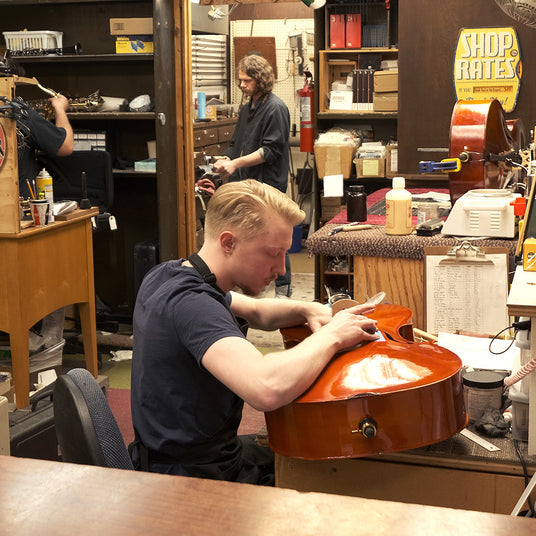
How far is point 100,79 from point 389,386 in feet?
14.9

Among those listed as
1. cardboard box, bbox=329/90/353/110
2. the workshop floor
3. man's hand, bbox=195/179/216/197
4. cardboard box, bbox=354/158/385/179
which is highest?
cardboard box, bbox=329/90/353/110

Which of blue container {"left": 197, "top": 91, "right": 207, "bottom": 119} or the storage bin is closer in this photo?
the storage bin

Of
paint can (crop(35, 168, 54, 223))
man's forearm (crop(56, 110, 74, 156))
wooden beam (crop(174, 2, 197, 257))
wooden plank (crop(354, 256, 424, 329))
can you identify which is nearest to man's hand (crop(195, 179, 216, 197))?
wooden beam (crop(174, 2, 197, 257))

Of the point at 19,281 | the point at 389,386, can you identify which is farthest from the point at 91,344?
the point at 389,386

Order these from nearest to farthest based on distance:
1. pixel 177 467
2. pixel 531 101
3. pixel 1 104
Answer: pixel 177 467, pixel 1 104, pixel 531 101

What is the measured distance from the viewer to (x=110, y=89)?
18.4 feet

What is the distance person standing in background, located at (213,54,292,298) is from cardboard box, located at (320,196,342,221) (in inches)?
15.8

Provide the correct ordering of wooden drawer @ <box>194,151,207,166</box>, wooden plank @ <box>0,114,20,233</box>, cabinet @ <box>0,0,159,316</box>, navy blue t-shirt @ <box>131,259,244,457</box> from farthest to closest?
1. wooden drawer @ <box>194,151,207,166</box>
2. cabinet @ <box>0,0,159,316</box>
3. wooden plank @ <box>0,114,20,233</box>
4. navy blue t-shirt @ <box>131,259,244,457</box>

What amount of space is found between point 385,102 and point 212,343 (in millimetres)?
4429

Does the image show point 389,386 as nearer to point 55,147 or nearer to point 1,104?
point 1,104

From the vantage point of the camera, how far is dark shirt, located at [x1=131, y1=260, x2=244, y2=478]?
1.77 meters

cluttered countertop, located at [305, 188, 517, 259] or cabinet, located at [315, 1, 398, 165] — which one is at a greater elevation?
cabinet, located at [315, 1, 398, 165]

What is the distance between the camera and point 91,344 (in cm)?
453

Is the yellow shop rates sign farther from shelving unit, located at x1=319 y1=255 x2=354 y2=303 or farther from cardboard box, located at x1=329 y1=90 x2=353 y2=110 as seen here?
shelving unit, located at x1=319 y1=255 x2=354 y2=303
